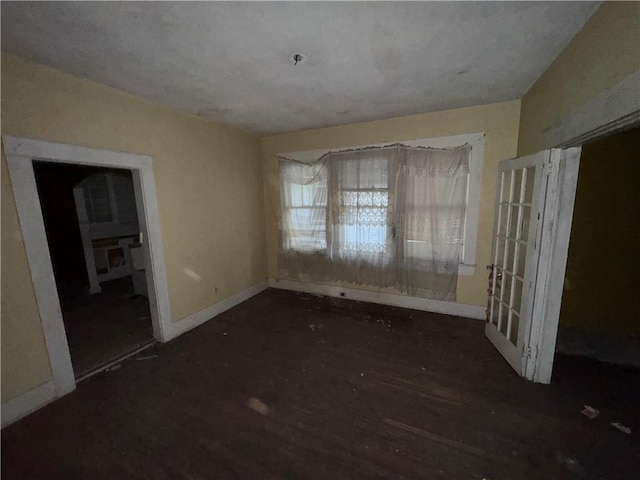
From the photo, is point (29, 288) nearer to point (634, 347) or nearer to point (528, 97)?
point (528, 97)

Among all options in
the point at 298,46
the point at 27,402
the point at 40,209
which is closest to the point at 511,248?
the point at 298,46

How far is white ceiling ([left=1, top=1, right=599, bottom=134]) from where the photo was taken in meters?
1.40

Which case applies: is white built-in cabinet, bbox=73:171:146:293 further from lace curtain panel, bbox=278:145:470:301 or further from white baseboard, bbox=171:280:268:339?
lace curtain panel, bbox=278:145:470:301

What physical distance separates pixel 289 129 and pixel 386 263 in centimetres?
240

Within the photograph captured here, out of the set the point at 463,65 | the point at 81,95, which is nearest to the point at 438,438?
the point at 463,65

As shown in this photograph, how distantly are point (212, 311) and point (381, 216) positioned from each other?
8.60ft

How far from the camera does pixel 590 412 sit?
71.7 inches

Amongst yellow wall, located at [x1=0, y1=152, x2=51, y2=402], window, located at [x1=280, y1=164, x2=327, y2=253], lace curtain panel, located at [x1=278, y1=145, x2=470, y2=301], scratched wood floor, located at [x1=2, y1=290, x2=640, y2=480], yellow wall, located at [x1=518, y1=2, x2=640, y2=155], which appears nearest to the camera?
yellow wall, located at [x1=518, y1=2, x2=640, y2=155]

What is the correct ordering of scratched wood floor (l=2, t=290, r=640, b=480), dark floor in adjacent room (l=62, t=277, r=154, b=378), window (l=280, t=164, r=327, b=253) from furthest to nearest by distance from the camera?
window (l=280, t=164, r=327, b=253), dark floor in adjacent room (l=62, t=277, r=154, b=378), scratched wood floor (l=2, t=290, r=640, b=480)

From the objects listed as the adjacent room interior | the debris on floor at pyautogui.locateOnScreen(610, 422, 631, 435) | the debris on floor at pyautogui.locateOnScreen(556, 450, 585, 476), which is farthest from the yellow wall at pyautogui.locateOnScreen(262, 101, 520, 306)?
the debris on floor at pyautogui.locateOnScreen(556, 450, 585, 476)

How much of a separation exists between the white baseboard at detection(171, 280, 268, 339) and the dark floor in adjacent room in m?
0.30

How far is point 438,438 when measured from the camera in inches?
65.4

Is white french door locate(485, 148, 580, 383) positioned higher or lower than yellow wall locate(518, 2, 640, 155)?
lower

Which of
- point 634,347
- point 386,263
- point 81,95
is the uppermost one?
point 81,95
